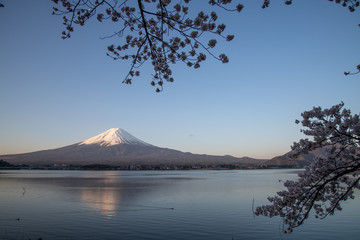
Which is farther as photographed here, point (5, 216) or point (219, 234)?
A: point (5, 216)

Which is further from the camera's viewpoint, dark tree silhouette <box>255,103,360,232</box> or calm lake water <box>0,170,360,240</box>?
calm lake water <box>0,170,360,240</box>

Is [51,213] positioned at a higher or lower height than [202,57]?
lower

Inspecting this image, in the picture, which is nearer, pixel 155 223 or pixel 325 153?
pixel 325 153

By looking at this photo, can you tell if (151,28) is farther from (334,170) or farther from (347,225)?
(347,225)

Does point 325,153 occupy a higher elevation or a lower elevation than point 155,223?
higher

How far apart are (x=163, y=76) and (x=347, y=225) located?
9.84 meters

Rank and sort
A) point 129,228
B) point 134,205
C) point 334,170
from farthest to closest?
point 134,205 → point 129,228 → point 334,170

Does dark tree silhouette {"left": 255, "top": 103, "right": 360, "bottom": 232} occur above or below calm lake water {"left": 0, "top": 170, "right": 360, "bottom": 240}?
above

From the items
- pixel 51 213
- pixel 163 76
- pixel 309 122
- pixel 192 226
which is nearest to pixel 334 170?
pixel 309 122

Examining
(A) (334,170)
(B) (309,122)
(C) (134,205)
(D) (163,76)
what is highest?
(D) (163,76)

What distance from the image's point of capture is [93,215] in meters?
12.6

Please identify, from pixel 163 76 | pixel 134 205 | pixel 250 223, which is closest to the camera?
pixel 163 76

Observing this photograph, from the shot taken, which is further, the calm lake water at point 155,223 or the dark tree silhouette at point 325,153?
the calm lake water at point 155,223

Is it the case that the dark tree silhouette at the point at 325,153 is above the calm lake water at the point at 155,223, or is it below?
above
